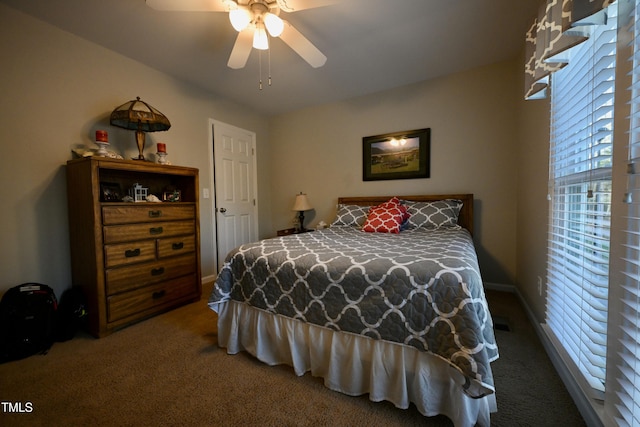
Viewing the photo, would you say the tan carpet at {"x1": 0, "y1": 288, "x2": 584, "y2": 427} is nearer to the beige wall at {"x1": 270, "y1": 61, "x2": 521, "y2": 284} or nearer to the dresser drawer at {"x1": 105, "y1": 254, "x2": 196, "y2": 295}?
the dresser drawer at {"x1": 105, "y1": 254, "x2": 196, "y2": 295}

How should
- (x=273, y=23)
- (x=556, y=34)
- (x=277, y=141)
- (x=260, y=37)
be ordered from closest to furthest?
(x=556, y=34), (x=273, y=23), (x=260, y=37), (x=277, y=141)

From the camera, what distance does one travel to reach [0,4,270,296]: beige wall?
1.81m

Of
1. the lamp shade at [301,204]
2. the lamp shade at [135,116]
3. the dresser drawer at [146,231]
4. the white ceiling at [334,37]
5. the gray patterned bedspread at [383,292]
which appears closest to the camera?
the gray patterned bedspread at [383,292]

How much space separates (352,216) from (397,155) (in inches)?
40.5

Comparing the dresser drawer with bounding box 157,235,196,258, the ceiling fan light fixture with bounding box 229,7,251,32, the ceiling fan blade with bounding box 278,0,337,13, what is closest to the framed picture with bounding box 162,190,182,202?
the dresser drawer with bounding box 157,235,196,258

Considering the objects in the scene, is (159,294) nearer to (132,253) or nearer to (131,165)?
(132,253)

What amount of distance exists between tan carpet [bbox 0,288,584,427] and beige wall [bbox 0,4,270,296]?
79 centimetres

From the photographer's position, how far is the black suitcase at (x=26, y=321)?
5.36 feet

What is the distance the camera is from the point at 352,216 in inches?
121

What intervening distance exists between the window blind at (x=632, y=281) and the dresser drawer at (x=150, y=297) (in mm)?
2929

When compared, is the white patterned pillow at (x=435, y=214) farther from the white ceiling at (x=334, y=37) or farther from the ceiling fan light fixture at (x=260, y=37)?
the ceiling fan light fixture at (x=260, y=37)

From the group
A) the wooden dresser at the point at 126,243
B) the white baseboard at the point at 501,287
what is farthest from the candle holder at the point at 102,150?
the white baseboard at the point at 501,287

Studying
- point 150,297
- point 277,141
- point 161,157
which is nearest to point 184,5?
point 161,157

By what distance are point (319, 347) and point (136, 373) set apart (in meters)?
1.16
